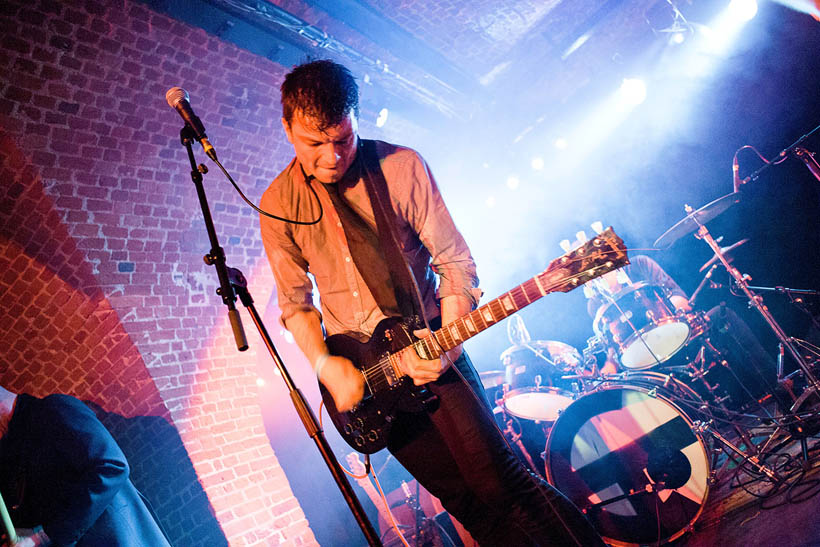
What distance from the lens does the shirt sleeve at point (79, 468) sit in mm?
2635

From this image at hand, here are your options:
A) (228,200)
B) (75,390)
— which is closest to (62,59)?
(228,200)

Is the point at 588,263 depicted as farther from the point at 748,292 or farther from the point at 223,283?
the point at 748,292

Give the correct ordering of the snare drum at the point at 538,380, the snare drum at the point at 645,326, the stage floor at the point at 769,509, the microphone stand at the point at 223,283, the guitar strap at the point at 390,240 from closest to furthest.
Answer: the microphone stand at the point at 223,283 < the guitar strap at the point at 390,240 < the stage floor at the point at 769,509 < the snare drum at the point at 645,326 < the snare drum at the point at 538,380

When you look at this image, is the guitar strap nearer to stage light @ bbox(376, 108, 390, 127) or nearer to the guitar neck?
the guitar neck

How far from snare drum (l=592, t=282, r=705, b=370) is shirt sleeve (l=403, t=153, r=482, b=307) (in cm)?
276

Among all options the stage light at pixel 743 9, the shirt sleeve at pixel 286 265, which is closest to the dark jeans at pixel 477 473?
the shirt sleeve at pixel 286 265

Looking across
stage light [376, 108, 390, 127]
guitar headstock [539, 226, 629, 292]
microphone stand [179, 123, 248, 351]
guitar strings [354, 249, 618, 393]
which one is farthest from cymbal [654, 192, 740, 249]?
stage light [376, 108, 390, 127]

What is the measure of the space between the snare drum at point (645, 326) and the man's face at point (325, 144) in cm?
329

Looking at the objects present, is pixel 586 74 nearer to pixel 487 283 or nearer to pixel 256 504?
pixel 487 283

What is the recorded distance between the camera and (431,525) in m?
4.26

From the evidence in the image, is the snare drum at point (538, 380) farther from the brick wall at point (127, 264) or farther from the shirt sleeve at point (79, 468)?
the shirt sleeve at point (79, 468)

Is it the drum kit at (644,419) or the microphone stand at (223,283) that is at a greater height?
the microphone stand at (223,283)

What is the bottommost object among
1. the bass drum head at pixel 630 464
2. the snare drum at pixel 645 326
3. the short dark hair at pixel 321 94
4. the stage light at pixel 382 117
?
the bass drum head at pixel 630 464

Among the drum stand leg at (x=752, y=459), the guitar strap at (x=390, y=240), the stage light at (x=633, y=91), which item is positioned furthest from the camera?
the stage light at (x=633, y=91)
